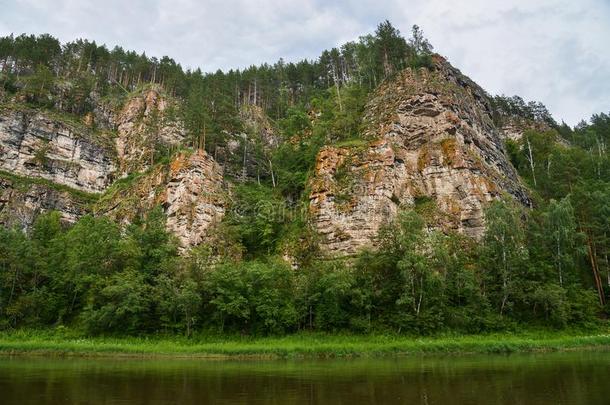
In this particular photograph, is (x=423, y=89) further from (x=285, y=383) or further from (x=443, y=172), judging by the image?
(x=285, y=383)

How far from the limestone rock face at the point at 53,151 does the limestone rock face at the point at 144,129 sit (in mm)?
3352

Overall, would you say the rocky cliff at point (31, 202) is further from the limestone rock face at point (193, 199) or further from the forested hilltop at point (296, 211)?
the limestone rock face at point (193, 199)

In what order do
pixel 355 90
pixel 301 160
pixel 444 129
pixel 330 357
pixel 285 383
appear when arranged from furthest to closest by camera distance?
pixel 355 90 < pixel 301 160 < pixel 444 129 < pixel 330 357 < pixel 285 383

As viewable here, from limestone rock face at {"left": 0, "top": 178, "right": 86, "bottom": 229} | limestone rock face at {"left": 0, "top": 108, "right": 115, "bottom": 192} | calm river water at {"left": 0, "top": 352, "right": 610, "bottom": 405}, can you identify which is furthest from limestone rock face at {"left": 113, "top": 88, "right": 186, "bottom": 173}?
calm river water at {"left": 0, "top": 352, "right": 610, "bottom": 405}

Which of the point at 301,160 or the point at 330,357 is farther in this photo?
the point at 301,160

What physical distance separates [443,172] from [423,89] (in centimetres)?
1685

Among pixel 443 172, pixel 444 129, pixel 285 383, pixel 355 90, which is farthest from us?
pixel 355 90

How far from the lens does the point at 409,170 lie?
55938 millimetres

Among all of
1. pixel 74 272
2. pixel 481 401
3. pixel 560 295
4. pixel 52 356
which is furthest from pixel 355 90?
pixel 481 401

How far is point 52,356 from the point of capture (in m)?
32.8

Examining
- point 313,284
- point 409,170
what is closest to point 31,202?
point 313,284

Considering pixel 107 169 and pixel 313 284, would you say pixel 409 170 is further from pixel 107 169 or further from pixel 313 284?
pixel 107 169

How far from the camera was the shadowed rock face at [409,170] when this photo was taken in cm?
5053

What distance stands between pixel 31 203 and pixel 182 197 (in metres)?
23.6
